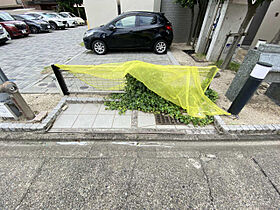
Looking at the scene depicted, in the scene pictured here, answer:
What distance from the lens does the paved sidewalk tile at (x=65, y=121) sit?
95.9 inches

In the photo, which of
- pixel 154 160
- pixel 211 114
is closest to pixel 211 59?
pixel 211 114

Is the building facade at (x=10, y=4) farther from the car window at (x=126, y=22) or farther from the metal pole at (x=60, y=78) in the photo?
the metal pole at (x=60, y=78)

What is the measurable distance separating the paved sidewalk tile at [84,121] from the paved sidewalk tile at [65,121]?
9 centimetres

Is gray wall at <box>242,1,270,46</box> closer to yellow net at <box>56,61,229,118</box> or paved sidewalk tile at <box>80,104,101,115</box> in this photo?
yellow net at <box>56,61,229,118</box>

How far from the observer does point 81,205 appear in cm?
146

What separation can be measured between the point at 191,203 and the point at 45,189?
1.88 m

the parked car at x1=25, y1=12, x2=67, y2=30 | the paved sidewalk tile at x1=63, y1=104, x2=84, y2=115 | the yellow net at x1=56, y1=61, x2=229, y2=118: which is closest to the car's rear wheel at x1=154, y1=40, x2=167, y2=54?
the yellow net at x1=56, y1=61, x2=229, y2=118

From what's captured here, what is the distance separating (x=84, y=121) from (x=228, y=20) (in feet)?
19.9

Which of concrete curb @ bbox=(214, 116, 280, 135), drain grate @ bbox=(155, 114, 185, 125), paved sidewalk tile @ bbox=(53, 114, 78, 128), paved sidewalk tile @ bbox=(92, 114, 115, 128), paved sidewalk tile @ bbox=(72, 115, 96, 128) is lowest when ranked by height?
paved sidewalk tile @ bbox=(53, 114, 78, 128)

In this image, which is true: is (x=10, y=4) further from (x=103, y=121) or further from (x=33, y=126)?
(x=103, y=121)

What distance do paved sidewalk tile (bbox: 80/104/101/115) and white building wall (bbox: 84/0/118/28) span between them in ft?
24.1

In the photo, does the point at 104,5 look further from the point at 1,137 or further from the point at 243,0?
the point at 1,137

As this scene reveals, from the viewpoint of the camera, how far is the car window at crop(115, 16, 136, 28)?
5307mm

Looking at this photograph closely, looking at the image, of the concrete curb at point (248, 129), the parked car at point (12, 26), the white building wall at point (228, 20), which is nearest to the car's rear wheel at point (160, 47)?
the white building wall at point (228, 20)
